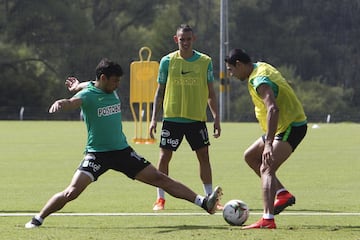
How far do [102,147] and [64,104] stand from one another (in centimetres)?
80

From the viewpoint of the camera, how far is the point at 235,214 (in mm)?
11133

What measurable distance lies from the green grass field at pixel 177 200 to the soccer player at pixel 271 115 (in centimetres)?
50

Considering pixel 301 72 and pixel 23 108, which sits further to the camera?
pixel 301 72

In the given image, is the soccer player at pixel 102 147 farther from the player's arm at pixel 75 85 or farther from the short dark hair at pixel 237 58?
the short dark hair at pixel 237 58

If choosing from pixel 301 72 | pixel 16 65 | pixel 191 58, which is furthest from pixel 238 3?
pixel 191 58

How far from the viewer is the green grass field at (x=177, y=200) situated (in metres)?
10.6

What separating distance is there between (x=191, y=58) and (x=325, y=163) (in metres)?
9.27

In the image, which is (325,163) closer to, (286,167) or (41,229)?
(286,167)

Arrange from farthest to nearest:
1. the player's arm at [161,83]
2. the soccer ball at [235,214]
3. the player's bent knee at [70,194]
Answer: the player's arm at [161,83] < the soccer ball at [235,214] < the player's bent knee at [70,194]

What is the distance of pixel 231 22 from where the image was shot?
262ft

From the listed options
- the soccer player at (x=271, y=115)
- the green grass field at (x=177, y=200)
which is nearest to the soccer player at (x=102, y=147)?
the green grass field at (x=177, y=200)

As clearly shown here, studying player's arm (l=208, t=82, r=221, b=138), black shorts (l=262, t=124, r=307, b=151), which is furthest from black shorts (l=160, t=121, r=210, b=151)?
black shorts (l=262, t=124, r=307, b=151)

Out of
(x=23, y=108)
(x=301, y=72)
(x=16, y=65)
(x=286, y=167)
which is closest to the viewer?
(x=286, y=167)

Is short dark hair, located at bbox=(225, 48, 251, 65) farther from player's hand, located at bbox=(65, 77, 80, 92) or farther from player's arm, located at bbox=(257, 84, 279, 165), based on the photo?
player's hand, located at bbox=(65, 77, 80, 92)
